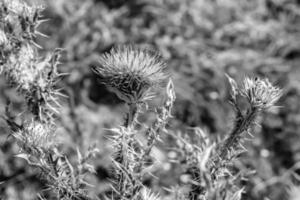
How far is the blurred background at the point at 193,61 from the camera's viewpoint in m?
2.88

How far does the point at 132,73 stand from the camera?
53.3 inches

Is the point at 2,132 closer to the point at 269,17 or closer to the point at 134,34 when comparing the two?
the point at 134,34

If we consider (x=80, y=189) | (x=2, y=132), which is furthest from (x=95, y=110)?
(x=80, y=189)

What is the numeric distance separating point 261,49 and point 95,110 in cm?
153

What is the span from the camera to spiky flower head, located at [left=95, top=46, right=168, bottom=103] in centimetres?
135

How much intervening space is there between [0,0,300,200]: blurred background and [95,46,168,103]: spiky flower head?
1338 millimetres

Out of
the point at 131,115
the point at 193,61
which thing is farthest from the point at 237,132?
the point at 193,61

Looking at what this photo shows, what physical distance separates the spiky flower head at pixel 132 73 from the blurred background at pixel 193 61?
1.34 metres

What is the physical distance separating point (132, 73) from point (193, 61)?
1.93 metres

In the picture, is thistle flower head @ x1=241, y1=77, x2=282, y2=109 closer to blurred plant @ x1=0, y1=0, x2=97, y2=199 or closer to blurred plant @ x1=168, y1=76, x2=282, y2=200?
blurred plant @ x1=168, y1=76, x2=282, y2=200

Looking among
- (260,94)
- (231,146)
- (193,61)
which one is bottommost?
(193,61)

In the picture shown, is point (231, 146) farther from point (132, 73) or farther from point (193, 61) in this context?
point (193, 61)

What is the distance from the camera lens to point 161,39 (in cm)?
331

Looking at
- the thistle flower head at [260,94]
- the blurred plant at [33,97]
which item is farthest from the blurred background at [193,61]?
the thistle flower head at [260,94]
